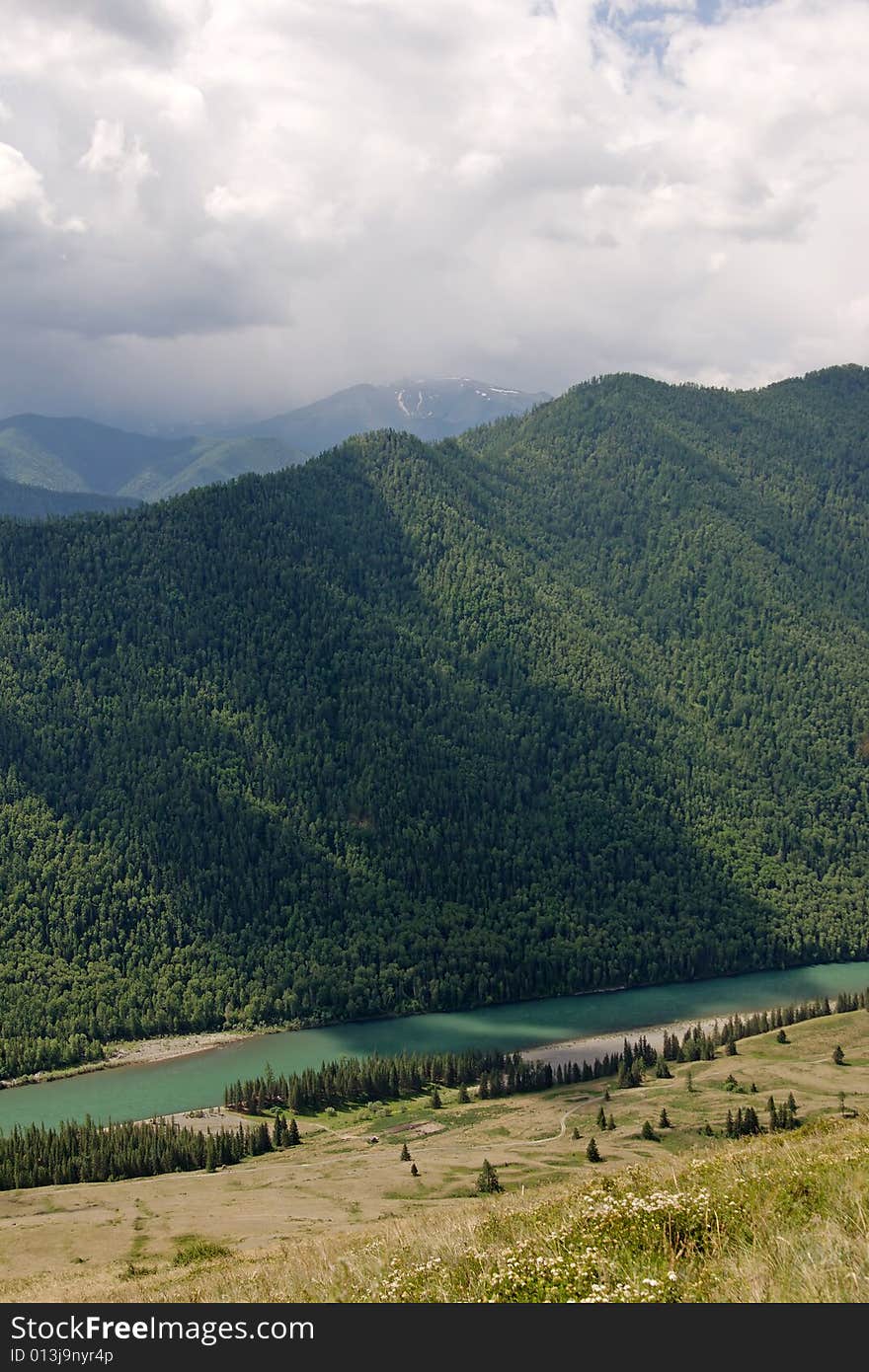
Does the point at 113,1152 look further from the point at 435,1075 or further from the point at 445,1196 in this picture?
the point at 435,1075

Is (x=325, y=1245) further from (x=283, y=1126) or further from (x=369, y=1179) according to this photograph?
(x=283, y=1126)

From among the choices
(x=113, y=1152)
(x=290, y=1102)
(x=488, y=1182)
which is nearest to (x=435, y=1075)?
(x=290, y=1102)

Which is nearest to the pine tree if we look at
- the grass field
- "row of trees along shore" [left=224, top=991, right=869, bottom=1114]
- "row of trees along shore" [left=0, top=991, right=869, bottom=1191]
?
the grass field

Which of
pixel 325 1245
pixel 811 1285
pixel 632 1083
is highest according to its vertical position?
pixel 811 1285

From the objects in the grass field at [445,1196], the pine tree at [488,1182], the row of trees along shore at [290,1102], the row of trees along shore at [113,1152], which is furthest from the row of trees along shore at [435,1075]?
the pine tree at [488,1182]

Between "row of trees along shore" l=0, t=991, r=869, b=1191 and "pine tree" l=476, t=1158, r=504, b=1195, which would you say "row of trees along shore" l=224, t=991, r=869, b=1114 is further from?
"pine tree" l=476, t=1158, r=504, b=1195
